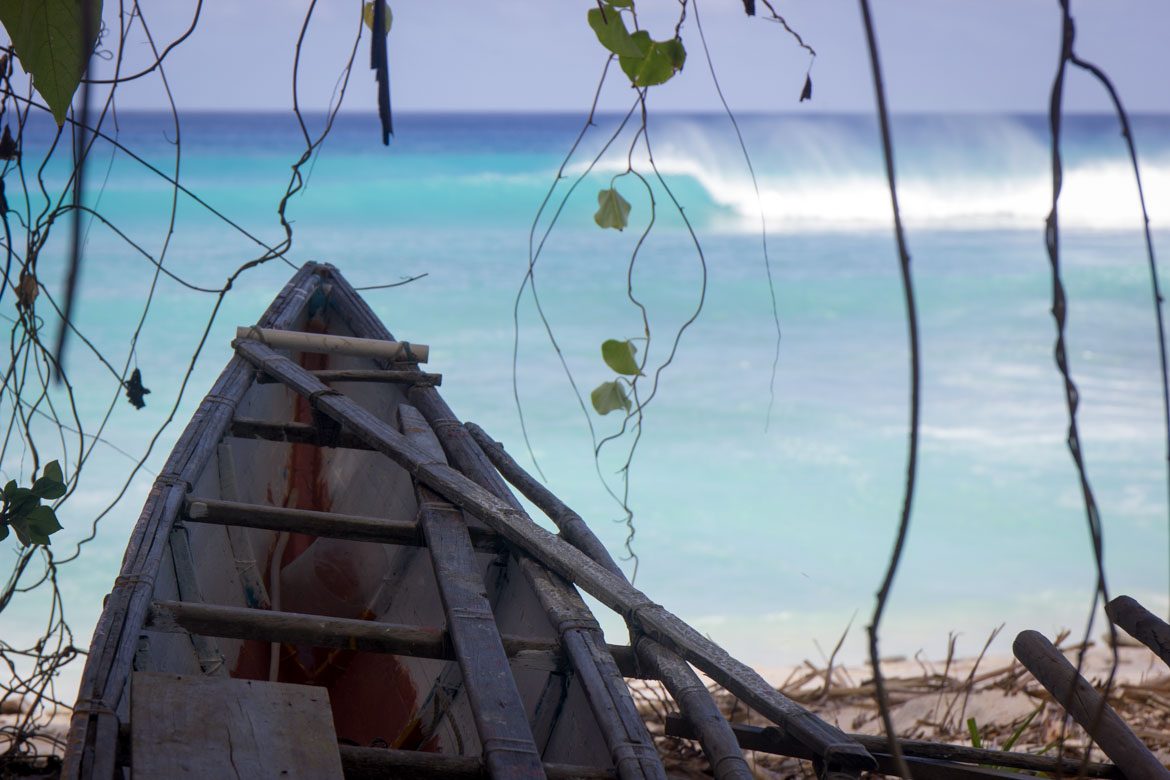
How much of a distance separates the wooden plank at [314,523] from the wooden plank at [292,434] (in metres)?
0.44

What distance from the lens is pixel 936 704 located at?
3.11m

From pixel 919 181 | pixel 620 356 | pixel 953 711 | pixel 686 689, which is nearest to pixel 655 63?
pixel 620 356

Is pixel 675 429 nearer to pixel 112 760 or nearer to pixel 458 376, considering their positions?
pixel 458 376

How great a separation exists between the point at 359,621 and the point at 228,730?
43 cm

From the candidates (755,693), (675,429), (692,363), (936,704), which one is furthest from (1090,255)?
(755,693)

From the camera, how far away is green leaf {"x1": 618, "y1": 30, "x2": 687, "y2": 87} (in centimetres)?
159

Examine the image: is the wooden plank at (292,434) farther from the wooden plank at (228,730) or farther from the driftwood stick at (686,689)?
the wooden plank at (228,730)

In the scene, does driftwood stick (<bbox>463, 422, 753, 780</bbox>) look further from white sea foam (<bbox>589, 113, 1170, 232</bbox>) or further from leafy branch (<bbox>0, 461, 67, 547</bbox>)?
white sea foam (<bbox>589, 113, 1170, 232</bbox>)

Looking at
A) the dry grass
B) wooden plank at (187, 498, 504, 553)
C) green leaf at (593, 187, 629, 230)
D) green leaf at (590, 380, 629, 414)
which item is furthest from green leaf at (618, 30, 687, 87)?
the dry grass

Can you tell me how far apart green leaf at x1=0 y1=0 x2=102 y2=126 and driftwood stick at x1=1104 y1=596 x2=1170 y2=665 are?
1564 mm

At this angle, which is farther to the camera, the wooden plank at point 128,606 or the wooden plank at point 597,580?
the wooden plank at point 597,580

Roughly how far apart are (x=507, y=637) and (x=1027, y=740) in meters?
1.93

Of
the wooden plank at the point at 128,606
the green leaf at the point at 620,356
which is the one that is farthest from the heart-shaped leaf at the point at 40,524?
the green leaf at the point at 620,356

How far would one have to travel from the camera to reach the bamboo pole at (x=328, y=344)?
2.95 meters
